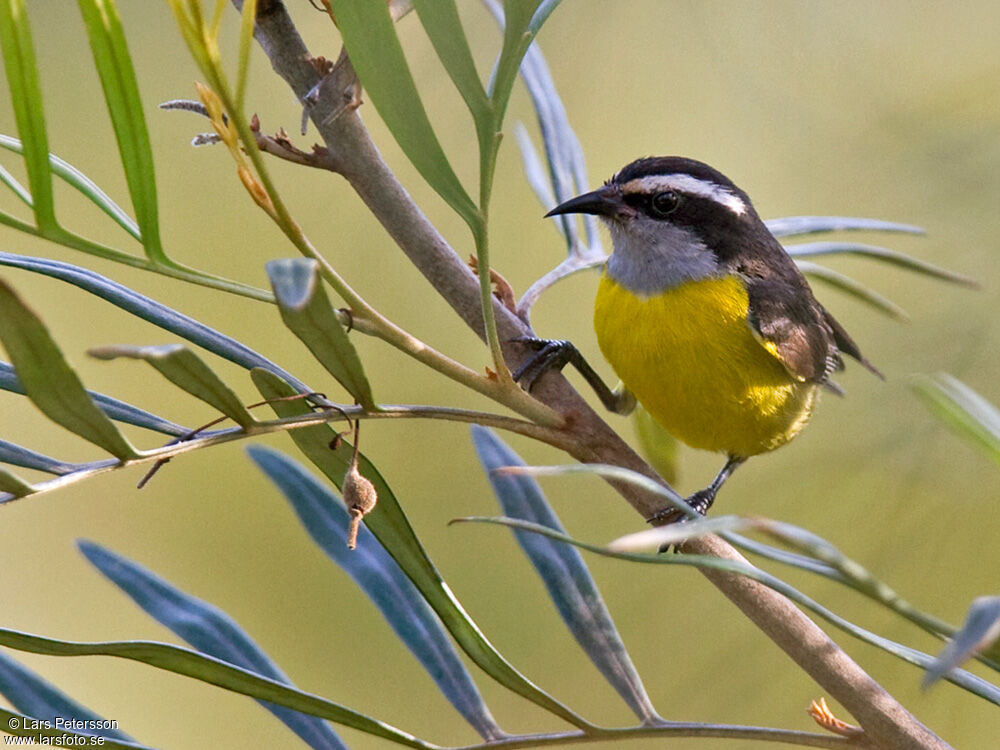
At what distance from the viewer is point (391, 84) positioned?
71 centimetres

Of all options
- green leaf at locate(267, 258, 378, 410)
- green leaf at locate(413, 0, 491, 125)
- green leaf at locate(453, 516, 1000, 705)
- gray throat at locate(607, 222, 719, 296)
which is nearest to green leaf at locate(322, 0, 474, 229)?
green leaf at locate(413, 0, 491, 125)

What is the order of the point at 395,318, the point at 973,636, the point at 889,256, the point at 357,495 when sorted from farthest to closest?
the point at 395,318
the point at 889,256
the point at 357,495
the point at 973,636

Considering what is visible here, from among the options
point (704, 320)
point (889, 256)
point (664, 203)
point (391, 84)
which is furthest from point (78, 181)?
point (664, 203)

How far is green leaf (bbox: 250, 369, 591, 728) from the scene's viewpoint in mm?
864

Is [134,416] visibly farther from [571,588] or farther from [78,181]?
[571,588]

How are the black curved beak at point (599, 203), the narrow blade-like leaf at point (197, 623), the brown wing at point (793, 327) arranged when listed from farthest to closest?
the brown wing at point (793, 327) < the black curved beak at point (599, 203) < the narrow blade-like leaf at point (197, 623)

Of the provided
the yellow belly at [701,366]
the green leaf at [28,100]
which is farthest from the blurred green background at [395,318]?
the green leaf at [28,100]

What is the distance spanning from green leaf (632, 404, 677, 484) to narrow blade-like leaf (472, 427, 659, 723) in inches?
28.0

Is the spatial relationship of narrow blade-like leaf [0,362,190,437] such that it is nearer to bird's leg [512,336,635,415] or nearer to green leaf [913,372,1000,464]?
bird's leg [512,336,635,415]

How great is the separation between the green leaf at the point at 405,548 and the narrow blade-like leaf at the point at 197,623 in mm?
225

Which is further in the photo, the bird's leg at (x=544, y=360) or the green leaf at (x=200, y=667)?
the bird's leg at (x=544, y=360)

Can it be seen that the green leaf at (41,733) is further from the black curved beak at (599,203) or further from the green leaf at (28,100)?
the black curved beak at (599,203)

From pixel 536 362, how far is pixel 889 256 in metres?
0.55

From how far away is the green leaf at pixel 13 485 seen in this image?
68cm
